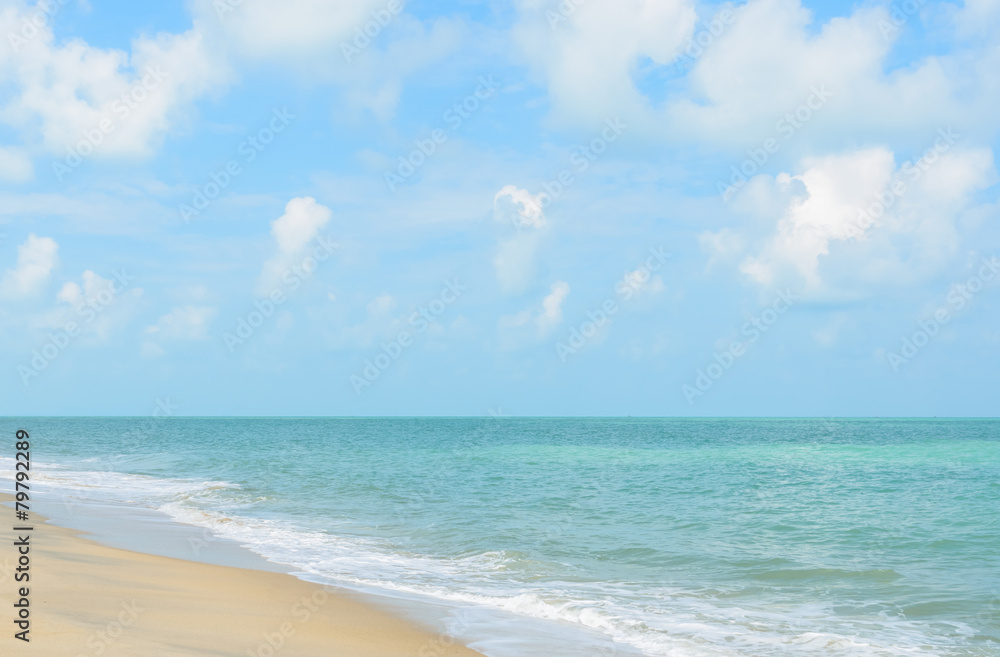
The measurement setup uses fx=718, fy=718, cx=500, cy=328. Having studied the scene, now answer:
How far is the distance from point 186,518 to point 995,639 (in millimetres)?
17407

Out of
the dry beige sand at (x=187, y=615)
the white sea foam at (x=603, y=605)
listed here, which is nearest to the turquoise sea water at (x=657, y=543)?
Answer: the white sea foam at (x=603, y=605)

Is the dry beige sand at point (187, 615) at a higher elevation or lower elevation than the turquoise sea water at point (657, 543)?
higher

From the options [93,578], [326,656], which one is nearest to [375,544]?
[93,578]

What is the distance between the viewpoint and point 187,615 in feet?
27.1

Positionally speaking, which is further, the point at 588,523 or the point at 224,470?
the point at 224,470

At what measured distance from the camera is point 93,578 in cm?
989

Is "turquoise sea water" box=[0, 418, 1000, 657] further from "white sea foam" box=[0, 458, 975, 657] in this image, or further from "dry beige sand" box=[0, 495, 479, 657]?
"dry beige sand" box=[0, 495, 479, 657]

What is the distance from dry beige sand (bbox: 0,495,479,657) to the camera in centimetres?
679

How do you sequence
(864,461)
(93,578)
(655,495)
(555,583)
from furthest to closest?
1. (864,461)
2. (655,495)
3. (555,583)
4. (93,578)

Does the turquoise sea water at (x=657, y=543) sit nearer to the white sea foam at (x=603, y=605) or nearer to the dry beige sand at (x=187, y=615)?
the white sea foam at (x=603, y=605)

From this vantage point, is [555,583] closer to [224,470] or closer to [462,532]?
[462,532]

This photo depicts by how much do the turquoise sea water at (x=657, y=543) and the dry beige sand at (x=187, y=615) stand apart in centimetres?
123

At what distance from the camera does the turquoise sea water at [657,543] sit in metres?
9.62

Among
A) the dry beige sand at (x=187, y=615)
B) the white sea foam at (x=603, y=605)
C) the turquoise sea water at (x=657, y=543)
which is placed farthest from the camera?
the turquoise sea water at (x=657, y=543)
